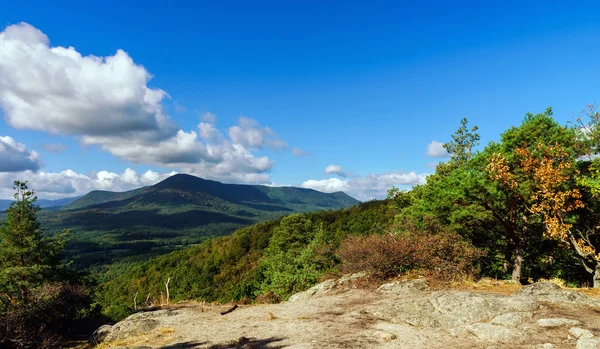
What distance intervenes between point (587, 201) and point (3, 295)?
134ft

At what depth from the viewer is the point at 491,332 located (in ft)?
29.2

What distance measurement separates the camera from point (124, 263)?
654 ft

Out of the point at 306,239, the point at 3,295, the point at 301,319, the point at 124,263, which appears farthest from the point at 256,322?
the point at 124,263

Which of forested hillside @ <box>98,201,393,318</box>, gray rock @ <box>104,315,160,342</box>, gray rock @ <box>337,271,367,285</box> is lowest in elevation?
forested hillside @ <box>98,201,393,318</box>

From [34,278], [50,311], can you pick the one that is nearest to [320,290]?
[50,311]

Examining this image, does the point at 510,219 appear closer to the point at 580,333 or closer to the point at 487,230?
the point at 487,230

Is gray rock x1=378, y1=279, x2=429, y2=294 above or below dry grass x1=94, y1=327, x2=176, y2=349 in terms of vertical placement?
above

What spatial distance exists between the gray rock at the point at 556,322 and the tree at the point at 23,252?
1343 inches

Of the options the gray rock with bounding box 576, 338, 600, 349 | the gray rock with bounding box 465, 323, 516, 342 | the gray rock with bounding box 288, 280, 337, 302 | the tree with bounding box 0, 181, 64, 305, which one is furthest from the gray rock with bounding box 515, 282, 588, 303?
the tree with bounding box 0, 181, 64, 305

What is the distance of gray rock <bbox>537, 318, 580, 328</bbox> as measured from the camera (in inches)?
354

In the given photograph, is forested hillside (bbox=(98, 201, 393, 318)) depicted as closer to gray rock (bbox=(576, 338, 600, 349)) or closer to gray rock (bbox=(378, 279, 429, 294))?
gray rock (bbox=(378, 279, 429, 294))

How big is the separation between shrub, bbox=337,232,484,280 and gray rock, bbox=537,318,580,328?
21.4 ft

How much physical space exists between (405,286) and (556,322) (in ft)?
21.9

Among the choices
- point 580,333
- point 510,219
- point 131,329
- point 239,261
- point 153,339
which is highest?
point 510,219
